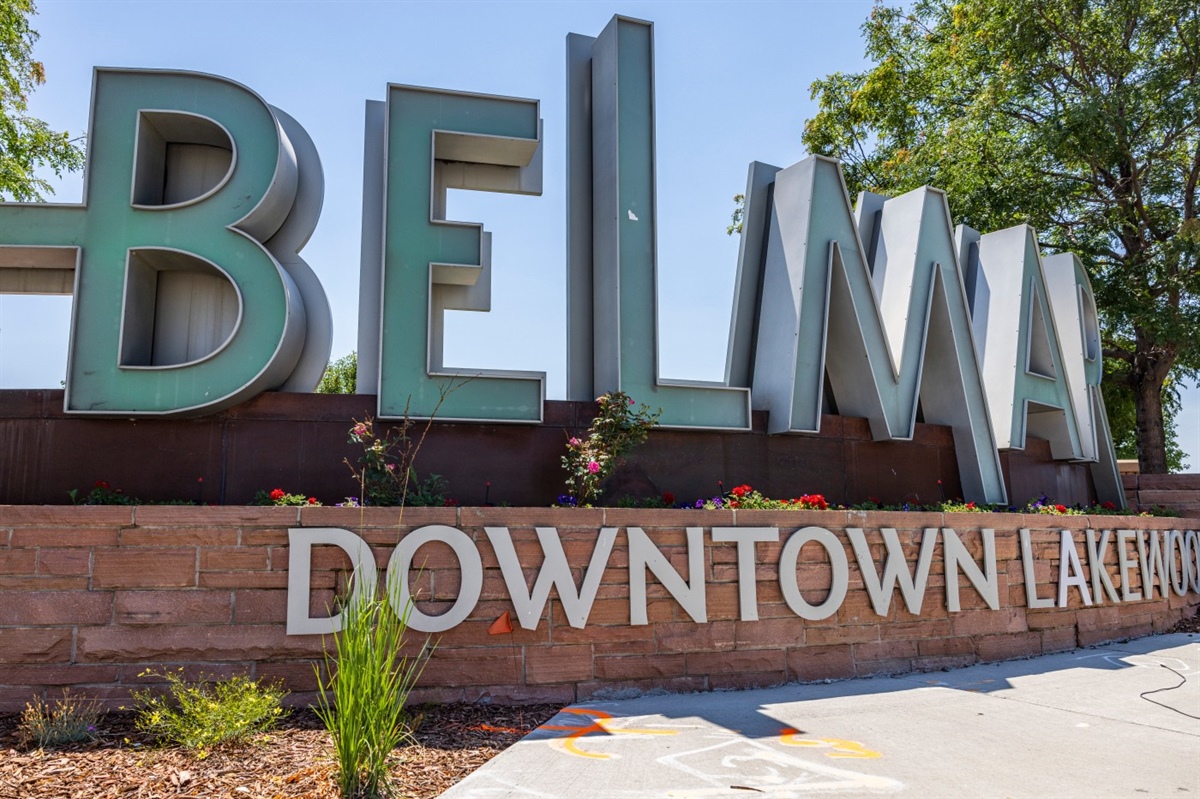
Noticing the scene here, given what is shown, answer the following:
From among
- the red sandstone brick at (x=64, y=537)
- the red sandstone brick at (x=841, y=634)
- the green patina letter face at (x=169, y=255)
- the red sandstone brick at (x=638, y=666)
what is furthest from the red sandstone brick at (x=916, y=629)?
the red sandstone brick at (x=64, y=537)

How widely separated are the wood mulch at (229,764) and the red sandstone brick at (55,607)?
2.08 feet

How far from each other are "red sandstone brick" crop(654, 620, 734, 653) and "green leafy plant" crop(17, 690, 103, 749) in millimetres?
3922

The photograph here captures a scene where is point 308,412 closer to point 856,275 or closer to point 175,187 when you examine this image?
point 175,187

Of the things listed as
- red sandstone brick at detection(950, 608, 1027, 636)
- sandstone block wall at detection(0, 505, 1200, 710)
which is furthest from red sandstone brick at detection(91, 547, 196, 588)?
red sandstone brick at detection(950, 608, 1027, 636)

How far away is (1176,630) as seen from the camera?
11.6 meters

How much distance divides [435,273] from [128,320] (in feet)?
9.21

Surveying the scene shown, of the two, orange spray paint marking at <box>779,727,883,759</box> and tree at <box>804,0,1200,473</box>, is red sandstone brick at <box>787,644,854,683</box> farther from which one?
tree at <box>804,0,1200,473</box>

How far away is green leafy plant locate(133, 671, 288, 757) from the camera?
527 centimetres

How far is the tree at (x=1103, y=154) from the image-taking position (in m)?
17.1

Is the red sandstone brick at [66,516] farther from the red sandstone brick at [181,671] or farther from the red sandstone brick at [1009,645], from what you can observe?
the red sandstone brick at [1009,645]

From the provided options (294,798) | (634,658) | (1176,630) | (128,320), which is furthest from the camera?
(1176,630)

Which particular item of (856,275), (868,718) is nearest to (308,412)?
(868,718)

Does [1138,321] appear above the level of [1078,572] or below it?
above

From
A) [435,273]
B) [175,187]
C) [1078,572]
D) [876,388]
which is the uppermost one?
[175,187]
